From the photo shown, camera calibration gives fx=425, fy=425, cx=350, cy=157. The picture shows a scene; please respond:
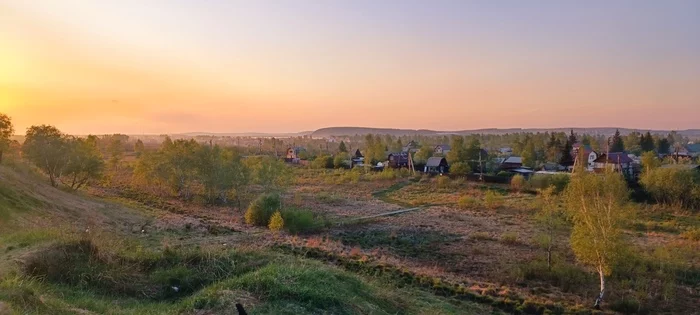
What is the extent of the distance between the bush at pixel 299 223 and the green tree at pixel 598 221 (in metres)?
15.8

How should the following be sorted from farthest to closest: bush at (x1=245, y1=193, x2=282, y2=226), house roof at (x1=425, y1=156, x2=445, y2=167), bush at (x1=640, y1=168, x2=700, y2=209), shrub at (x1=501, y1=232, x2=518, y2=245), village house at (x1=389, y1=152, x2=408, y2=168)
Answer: village house at (x1=389, y1=152, x2=408, y2=168) < house roof at (x1=425, y1=156, x2=445, y2=167) < bush at (x1=640, y1=168, x2=700, y2=209) < bush at (x1=245, y1=193, x2=282, y2=226) < shrub at (x1=501, y1=232, x2=518, y2=245)

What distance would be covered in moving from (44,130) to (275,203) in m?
21.9

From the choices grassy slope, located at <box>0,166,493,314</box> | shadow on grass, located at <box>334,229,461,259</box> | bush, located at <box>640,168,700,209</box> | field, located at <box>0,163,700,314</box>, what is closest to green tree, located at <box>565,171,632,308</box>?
field, located at <box>0,163,700,314</box>

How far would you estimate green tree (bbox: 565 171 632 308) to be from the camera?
15.5 meters

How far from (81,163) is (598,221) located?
126ft

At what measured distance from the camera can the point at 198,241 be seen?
21516mm

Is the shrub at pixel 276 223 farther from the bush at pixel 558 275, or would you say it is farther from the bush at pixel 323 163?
the bush at pixel 323 163

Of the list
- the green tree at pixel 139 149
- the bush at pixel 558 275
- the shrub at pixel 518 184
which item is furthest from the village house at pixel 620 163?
the green tree at pixel 139 149

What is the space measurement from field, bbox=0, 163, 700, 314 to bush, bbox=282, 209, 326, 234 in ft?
0.90

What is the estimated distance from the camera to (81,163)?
36.5 m

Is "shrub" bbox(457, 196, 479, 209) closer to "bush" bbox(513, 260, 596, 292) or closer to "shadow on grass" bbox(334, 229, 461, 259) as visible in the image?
"shadow on grass" bbox(334, 229, 461, 259)

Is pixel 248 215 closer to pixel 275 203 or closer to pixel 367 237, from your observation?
pixel 275 203

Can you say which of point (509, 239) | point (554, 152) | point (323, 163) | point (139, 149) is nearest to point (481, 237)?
point (509, 239)

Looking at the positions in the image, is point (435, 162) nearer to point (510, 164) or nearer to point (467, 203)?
point (510, 164)
